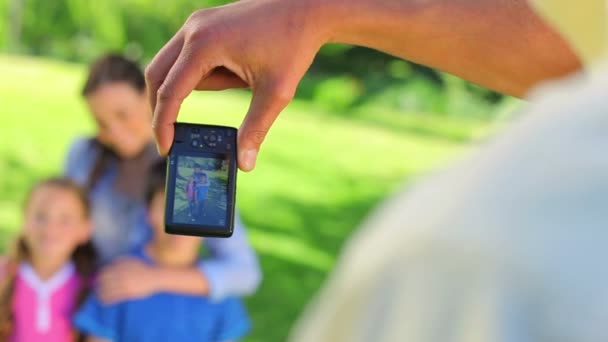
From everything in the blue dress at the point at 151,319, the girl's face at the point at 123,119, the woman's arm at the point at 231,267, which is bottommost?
the blue dress at the point at 151,319

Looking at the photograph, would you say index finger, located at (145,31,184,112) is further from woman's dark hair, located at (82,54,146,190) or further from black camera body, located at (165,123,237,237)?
woman's dark hair, located at (82,54,146,190)

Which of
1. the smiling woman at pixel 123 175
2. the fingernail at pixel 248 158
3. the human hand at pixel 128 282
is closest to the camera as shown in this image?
the fingernail at pixel 248 158

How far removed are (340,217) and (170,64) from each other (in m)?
6.60

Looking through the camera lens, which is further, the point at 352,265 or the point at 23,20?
the point at 23,20

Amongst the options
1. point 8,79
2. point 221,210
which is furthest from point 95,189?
point 8,79

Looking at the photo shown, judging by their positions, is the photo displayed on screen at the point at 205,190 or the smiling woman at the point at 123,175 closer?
the photo displayed on screen at the point at 205,190

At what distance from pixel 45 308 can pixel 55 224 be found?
26 centimetres

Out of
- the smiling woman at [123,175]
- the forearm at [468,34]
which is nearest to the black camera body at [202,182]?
the forearm at [468,34]

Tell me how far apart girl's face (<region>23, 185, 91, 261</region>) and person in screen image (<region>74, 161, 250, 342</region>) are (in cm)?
19

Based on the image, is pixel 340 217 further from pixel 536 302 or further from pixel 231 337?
pixel 536 302

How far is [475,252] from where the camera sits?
0.28 m

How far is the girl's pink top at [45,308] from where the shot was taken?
3482 millimetres

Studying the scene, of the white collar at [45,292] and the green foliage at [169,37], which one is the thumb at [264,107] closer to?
the white collar at [45,292]

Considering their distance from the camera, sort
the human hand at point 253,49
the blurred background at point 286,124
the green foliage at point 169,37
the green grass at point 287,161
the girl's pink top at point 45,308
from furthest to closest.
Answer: the green foliage at point 169,37 → the blurred background at point 286,124 → the green grass at point 287,161 → the girl's pink top at point 45,308 → the human hand at point 253,49
